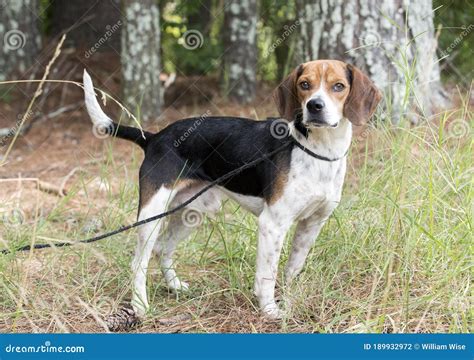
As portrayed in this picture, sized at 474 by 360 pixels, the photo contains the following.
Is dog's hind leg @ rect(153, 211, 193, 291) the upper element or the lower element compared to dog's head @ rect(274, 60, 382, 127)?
lower

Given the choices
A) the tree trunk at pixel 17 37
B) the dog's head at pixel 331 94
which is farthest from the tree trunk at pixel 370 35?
the tree trunk at pixel 17 37

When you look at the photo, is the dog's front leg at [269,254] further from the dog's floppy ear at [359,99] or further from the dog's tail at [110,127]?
the dog's tail at [110,127]

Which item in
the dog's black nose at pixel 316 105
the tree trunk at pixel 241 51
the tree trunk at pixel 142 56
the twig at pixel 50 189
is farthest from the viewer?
the tree trunk at pixel 241 51

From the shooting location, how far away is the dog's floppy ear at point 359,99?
3660 mm

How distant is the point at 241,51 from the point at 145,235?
551 centimetres

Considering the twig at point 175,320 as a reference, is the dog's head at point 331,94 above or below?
above

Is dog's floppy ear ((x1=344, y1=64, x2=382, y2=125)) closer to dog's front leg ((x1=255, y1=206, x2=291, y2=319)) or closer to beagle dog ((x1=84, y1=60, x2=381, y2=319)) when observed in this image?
beagle dog ((x1=84, y1=60, x2=381, y2=319))

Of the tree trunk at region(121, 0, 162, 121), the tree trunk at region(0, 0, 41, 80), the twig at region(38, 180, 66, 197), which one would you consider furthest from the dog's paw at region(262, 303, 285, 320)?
the tree trunk at region(0, 0, 41, 80)

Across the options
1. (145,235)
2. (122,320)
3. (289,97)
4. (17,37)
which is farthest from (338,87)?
(17,37)

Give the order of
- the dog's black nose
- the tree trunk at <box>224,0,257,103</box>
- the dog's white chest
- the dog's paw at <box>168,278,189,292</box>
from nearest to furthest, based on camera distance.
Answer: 1. the dog's black nose
2. the dog's white chest
3. the dog's paw at <box>168,278,189,292</box>
4. the tree trunk at <box>224,0,257,103</box>

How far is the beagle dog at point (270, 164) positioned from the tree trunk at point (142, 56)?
Answer: 3.80 metres

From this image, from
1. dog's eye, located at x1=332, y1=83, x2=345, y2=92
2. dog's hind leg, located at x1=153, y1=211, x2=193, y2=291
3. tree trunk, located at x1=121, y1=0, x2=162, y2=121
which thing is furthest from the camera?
tree trunk, located at x1=121, y1=0, x2=162, y2=121

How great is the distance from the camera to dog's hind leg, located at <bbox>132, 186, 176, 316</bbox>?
4.10 meters

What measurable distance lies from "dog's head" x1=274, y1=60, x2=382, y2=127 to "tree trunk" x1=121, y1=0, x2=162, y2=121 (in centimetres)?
445
